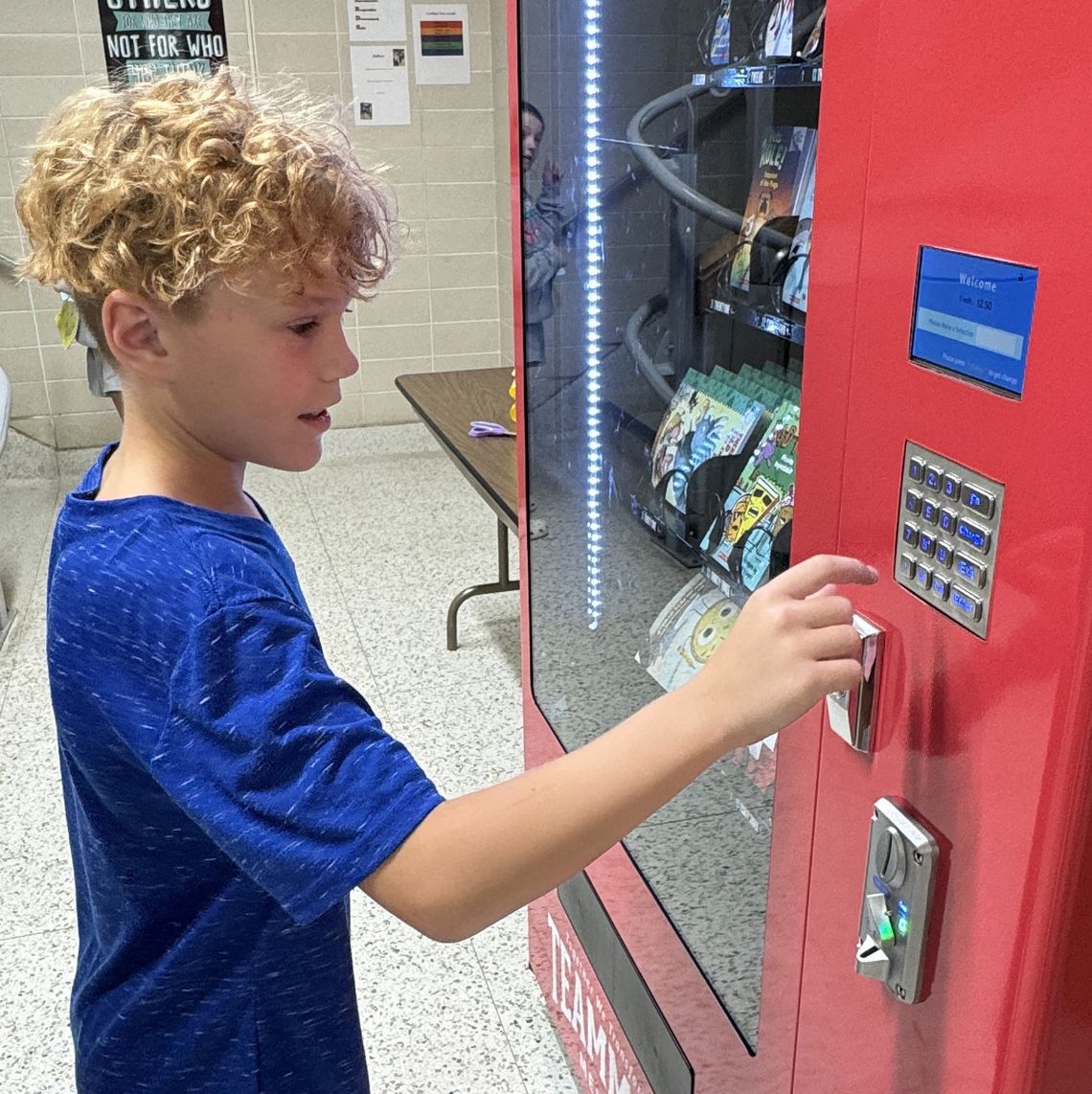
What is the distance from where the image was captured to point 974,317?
690mm

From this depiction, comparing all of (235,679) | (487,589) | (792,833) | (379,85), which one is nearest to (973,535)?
(792,833)

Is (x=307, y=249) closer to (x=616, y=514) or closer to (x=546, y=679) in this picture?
(x=616, y=514)

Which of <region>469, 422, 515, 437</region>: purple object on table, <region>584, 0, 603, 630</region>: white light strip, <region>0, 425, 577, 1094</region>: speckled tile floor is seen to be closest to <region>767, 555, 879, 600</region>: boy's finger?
<region>584, 0, 603, 630</region>: white light strip

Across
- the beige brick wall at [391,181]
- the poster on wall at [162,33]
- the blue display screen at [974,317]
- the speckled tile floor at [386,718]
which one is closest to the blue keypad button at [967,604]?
the blue display screen at [974,317]

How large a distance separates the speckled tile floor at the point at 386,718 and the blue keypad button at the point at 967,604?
1470 millimetres

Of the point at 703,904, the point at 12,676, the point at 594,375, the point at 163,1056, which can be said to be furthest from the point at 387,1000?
the point at 12,676

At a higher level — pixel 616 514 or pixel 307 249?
pixel 307 249

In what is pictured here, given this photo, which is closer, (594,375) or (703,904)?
(703,904)

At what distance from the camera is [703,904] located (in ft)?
4.53

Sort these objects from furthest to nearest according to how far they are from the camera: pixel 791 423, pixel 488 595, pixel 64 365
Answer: pixel 64 365 < pixel 488 595 < pixel 791 423

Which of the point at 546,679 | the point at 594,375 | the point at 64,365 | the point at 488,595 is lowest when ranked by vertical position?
the point at 488,595

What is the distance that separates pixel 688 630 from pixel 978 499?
84cm

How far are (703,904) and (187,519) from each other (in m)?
0.82

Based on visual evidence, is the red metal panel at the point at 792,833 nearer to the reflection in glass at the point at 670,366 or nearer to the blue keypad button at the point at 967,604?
the reflection in glass at the point at 670,366
